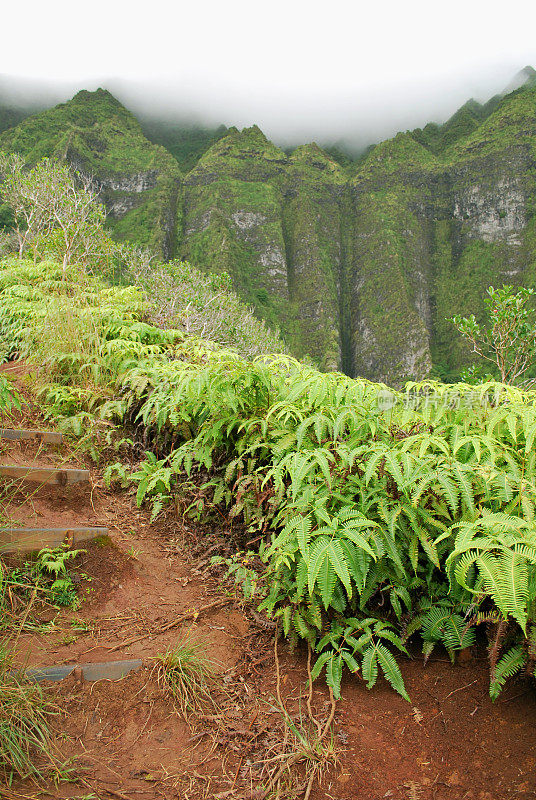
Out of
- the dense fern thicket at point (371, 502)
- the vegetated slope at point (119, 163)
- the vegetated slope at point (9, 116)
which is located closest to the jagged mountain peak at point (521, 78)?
the vegetated slope at point (119, 163)

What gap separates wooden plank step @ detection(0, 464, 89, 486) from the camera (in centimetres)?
281

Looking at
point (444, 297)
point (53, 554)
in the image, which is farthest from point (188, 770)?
point (444, 297)

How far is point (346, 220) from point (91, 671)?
126312 mm

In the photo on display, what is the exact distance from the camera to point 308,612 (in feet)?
6.67

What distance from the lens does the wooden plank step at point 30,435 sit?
3.37 m

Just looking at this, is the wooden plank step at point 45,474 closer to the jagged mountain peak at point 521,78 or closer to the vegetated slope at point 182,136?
the vegetated slope at point 182,136

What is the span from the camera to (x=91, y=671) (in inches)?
71.0

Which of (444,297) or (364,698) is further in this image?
(444,297)

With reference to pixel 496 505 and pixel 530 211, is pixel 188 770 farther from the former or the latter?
pixel 530 211

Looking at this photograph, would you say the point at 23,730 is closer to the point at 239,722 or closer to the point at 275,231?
the point at 239,722

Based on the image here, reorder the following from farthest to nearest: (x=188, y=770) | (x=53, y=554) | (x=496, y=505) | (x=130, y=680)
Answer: (x=53, y=554) < (x=496, y=505) < (x=130, y=680) < (x=188, y=770)

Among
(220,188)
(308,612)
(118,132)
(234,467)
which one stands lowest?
(308,612)

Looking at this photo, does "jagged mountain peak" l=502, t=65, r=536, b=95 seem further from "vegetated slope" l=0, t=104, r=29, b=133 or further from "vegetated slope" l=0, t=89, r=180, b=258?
"vegetated slope" l=0, t=104, r=29, b=133

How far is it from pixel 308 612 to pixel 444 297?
369 feet
